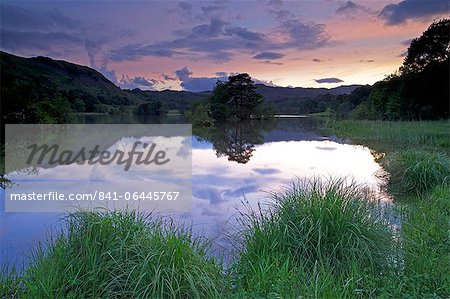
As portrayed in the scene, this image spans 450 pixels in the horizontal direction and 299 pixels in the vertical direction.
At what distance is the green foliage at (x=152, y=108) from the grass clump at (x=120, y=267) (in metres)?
55.9

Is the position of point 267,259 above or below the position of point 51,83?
below

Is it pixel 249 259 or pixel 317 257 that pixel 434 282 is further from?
pixel 249 259

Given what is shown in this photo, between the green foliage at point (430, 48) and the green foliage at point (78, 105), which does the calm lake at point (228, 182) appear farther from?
the green foliage at point (78, 105)

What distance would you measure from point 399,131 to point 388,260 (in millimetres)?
17013

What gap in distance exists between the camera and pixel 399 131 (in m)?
19.2

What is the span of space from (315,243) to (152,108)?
194ft

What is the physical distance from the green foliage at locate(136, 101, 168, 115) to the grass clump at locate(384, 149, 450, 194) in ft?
172

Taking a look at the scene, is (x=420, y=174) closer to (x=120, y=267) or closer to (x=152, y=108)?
(x=120, y=267)

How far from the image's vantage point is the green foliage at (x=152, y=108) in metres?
58.6

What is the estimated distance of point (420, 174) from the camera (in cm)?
827

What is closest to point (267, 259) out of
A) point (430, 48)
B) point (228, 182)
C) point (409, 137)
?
point (228, 182)

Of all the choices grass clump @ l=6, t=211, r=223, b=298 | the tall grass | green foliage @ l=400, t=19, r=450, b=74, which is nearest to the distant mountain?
grass clump @ l=6, t=211, r=223, b=298

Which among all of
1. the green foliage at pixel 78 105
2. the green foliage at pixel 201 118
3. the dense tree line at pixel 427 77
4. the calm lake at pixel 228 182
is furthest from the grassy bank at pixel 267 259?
the green foliage at pixel 201 118

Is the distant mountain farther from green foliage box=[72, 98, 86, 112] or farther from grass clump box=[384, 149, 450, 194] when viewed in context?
grass clump box=[384, 149, 450, 194]
